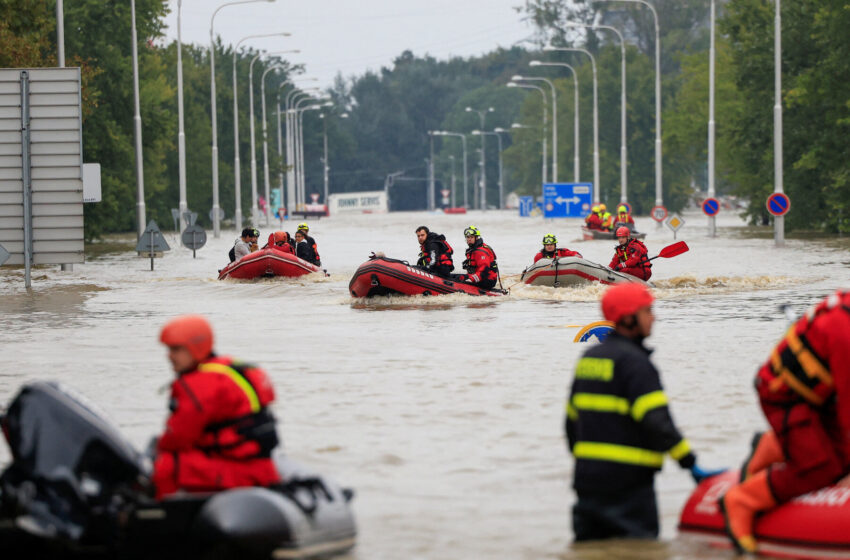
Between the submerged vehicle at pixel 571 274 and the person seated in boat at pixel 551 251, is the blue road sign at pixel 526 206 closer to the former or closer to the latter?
the person seated in boat at pixel 551 251

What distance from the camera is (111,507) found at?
697cm

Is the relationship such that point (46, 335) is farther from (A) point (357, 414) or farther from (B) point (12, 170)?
(B) point (12, 170)

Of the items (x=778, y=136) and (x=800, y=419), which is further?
(x=778, y=136)

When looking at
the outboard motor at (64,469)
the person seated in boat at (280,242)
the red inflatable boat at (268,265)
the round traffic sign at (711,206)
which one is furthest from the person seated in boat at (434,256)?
the round traffic sign at (711,206)

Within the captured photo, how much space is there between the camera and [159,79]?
74.2 meters

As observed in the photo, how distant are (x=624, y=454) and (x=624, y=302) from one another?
2.25 ft

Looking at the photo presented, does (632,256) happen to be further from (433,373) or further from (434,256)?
(433,373)

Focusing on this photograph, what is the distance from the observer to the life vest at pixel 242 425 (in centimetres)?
696

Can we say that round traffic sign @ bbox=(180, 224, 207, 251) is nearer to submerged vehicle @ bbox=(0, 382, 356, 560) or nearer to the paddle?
the paddle

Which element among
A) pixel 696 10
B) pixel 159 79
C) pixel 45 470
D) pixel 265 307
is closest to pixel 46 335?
pixel 265 307

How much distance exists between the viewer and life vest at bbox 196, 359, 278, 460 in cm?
696

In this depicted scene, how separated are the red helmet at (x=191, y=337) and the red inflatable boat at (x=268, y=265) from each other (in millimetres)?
23563

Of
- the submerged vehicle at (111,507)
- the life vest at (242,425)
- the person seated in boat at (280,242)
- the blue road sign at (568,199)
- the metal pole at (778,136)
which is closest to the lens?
the submerged vehicle at (111,507)

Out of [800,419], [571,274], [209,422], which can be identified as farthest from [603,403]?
[571,274]
